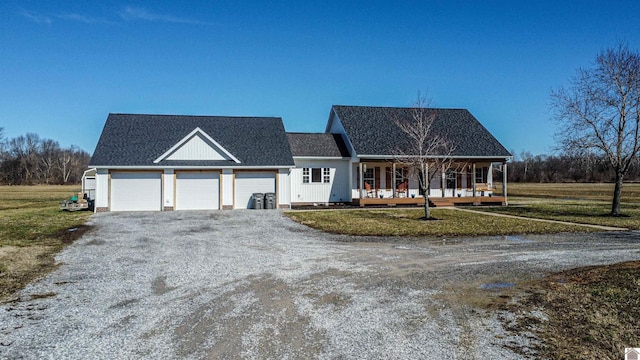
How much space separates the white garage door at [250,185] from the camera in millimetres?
24875

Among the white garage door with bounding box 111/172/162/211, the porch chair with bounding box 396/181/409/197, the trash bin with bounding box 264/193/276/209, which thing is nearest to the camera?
the white garage door with bounding box 111/172/162/211

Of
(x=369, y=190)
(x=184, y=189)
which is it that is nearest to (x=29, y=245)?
(x=184, y=189)

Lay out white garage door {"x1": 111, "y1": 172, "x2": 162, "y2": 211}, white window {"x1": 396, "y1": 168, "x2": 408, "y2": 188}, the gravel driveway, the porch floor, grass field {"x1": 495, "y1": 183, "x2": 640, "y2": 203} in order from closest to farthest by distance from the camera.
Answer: the gravel driveway → white garage door {"x1": 111, "y1": 172, "x2": 162, "y2": 211} → the porch floor → white window {"x1": 396, "y1": 168, "x2": 408, "y2": 188} → grass field {"x1": 495, "y1": 183, "x2": 640, "y2": 203}

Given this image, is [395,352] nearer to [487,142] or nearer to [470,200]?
[470,200]

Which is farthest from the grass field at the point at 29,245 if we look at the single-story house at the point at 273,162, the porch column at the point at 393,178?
the porch column at the point at 393,178

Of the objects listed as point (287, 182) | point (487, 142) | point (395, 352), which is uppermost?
point (487, 142)

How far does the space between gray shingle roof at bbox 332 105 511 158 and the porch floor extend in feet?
9.05

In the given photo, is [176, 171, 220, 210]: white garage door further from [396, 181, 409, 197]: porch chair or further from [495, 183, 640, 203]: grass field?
[495, 183, 640, 203]: grass field

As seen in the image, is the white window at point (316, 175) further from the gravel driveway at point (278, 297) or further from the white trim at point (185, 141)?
the gravel driveway at point (278, 297)

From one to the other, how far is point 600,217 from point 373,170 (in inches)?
495

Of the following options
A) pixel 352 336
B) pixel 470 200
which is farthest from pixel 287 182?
pixel 352 336

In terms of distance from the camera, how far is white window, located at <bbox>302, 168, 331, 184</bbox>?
27.8 meters

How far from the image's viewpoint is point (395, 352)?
4.82m

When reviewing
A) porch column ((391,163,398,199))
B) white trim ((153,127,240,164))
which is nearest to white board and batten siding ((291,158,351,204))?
porch column ((391,163,398,199))
